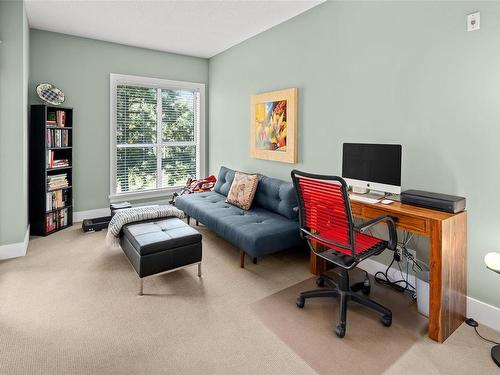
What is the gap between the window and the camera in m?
4.69

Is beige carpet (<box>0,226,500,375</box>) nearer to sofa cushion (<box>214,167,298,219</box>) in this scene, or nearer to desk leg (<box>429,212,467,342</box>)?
desk leg (<box>429,212,467,342</box>)

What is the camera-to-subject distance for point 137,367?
1732 mm

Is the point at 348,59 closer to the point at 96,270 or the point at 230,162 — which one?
the point at 230,162

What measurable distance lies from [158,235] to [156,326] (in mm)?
812

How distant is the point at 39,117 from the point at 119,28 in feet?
4.82

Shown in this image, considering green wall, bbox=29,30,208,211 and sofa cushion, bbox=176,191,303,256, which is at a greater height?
green wall, bbox=29,30,208,211

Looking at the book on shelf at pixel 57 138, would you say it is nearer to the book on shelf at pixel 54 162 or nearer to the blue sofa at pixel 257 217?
the book on shelf at pixel 54 162

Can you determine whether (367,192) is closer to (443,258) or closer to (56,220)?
(443,258)

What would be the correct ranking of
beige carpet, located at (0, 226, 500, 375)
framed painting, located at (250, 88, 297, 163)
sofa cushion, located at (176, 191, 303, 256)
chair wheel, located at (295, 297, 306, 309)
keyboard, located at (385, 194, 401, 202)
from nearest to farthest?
beige carpet, located at (0, 226, 500, 375) → chair wheel, located at (295, 297, 306, 309) → keyboard, located at (385, 194, 401, 202) → sofa cushion, located at (176, 191, 303, 256) → framed painting, located at (250, 88, 297, 163)

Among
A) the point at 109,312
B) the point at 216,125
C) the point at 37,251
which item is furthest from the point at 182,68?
the point at 109,312

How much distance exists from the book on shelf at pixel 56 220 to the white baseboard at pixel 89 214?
25 cm

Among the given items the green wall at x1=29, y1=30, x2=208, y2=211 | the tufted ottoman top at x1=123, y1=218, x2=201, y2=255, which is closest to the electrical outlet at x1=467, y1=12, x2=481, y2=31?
the tufted ottoman top at x1=123, y1=218, x2=201, y2=255

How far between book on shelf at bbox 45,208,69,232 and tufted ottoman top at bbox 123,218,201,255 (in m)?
1.57

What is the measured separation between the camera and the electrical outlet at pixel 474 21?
2.07 m
